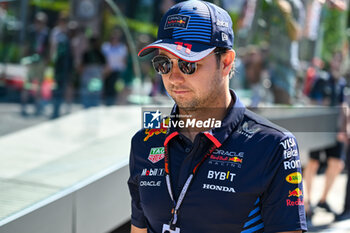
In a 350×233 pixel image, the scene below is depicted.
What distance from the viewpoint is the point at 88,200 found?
141 inches

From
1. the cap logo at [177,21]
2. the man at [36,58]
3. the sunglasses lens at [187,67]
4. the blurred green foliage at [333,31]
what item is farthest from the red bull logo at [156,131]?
the blurred green foliage at [333,31]

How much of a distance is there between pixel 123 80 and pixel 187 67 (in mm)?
5086

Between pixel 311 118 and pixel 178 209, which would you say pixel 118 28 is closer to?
pixel 311 118

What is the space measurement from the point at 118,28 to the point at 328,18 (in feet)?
15.0

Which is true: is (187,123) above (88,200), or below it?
above

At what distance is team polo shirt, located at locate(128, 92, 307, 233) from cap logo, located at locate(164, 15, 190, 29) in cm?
37

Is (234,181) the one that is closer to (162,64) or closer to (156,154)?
(156,154)

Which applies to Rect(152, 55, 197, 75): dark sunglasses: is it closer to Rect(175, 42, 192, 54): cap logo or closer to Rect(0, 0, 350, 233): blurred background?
Rect(175, 42, 192, 54): cap logo

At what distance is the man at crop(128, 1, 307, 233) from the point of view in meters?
1.60

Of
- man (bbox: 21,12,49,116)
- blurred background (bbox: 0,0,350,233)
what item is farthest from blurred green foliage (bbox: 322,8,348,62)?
man (bbox: 21,12,49,116)

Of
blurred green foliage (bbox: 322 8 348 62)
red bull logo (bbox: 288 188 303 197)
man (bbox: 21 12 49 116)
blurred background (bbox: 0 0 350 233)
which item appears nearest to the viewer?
red bull logo (bbox: 288 188 303 197)

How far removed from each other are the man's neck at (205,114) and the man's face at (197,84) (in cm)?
3

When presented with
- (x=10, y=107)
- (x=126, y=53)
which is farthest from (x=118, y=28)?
(x=10, y=107)

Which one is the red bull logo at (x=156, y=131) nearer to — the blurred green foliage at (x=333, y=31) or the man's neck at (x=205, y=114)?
the man's neck at (x=205, y=114)
